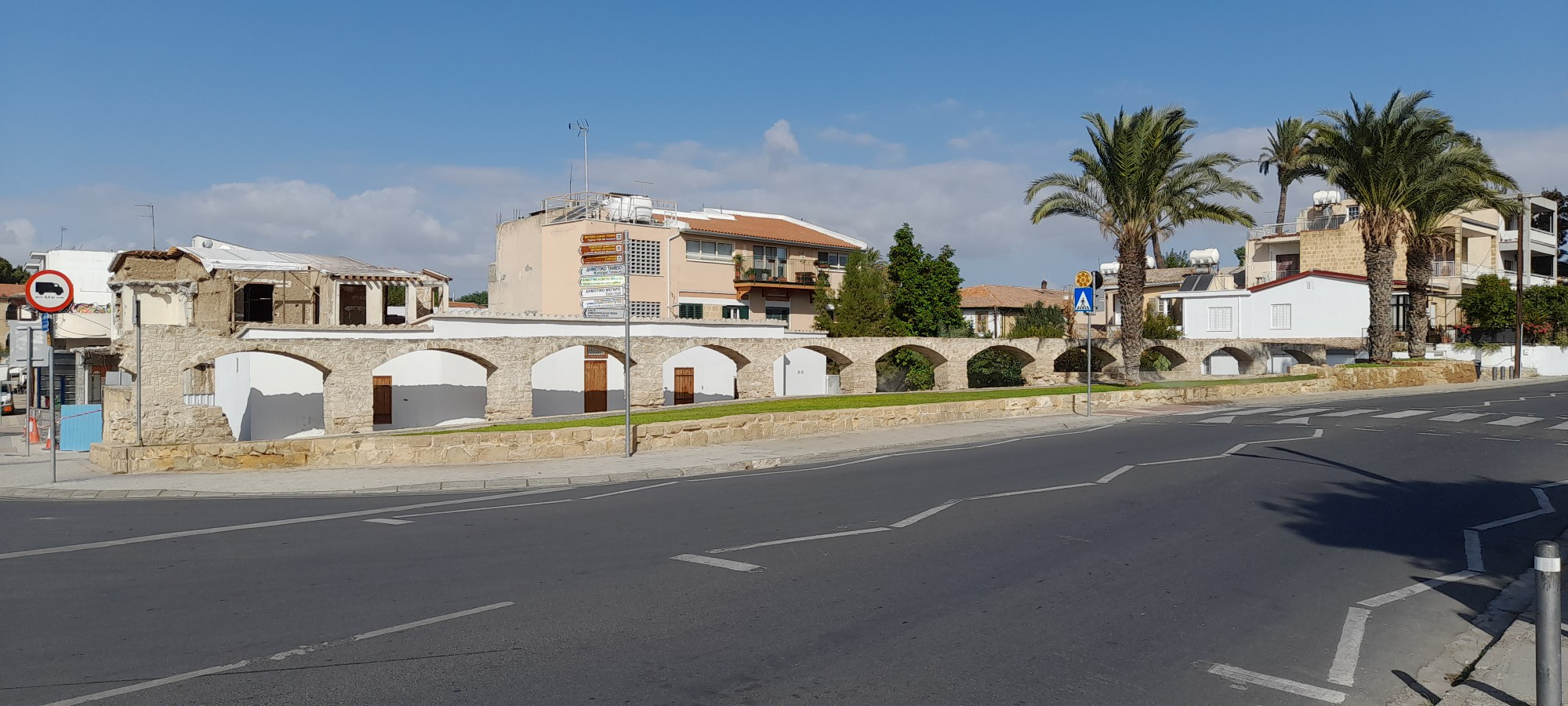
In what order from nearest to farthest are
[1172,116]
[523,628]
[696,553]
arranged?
[523,628], [696,553], [1172,116]

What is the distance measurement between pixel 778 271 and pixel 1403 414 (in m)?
33.1

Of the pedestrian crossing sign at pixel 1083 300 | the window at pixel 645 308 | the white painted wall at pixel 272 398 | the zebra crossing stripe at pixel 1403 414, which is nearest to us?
the zebra crossing stripe at pixel 1403 414

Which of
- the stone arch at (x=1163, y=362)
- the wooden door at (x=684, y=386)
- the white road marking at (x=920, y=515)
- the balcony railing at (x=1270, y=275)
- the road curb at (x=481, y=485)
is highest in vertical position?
the balcony railing at (x=1270, y=275)

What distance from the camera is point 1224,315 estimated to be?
185ft

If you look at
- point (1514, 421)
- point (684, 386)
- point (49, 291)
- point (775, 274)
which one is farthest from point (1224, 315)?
point (49, 291)

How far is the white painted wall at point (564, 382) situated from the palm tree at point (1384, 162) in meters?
28.6

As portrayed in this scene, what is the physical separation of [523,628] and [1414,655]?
6.16 metres

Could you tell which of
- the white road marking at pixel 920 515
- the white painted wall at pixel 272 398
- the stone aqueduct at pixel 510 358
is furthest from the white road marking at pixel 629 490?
the white painted wall at pixel 272 398

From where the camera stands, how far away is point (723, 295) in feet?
170

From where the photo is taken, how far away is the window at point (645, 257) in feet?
160

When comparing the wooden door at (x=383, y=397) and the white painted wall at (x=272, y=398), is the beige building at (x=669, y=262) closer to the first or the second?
the wooden door at (x=383, y=397)

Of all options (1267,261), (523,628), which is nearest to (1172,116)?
(523,628)

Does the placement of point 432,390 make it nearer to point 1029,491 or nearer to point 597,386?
point 597,386

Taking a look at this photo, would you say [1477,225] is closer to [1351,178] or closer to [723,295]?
[1351,178]
